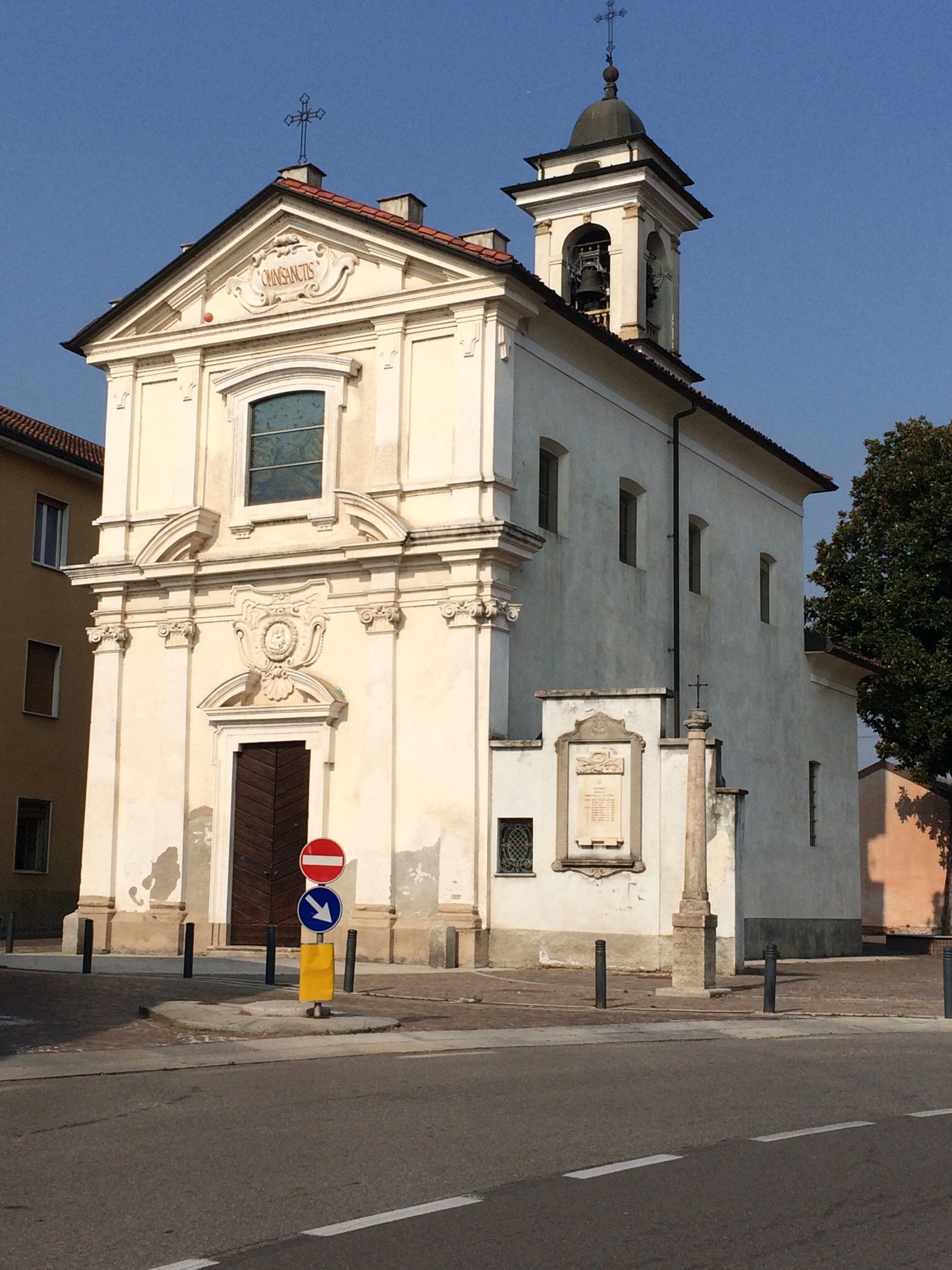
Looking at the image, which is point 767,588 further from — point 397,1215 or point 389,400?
point 397,1215

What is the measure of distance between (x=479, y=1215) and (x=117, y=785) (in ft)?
66.0

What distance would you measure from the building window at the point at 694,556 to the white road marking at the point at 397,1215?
23.4 metres

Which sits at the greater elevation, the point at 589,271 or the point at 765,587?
the point at 589,271

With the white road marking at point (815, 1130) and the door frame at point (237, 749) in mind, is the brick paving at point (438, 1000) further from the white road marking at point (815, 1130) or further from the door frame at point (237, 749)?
the white road marking at point (815, 1130)

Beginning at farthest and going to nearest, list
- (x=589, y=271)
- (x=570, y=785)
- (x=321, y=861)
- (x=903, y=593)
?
(x=903, y=593)
(x=589, y=271)
(x=570, y=785)
(x=321, y=861)

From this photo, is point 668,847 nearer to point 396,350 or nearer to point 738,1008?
point 738,1008

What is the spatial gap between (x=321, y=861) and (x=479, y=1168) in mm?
8252

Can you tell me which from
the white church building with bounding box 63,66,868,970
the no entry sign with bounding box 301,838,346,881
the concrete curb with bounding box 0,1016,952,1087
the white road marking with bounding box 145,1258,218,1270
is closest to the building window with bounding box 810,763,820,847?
the white church building with bounding box 63,66,868,970

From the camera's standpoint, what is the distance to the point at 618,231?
1340 inches

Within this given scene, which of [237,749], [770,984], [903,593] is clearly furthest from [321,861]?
[903,593]

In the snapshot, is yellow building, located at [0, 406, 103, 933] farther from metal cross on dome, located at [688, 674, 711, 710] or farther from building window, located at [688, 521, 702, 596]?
metal cross on dome, located at [688, 674, 711, 710]

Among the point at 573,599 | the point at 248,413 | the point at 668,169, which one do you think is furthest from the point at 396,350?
the point at 668,169

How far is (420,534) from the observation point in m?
23.6

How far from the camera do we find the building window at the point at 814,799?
32969 mm
